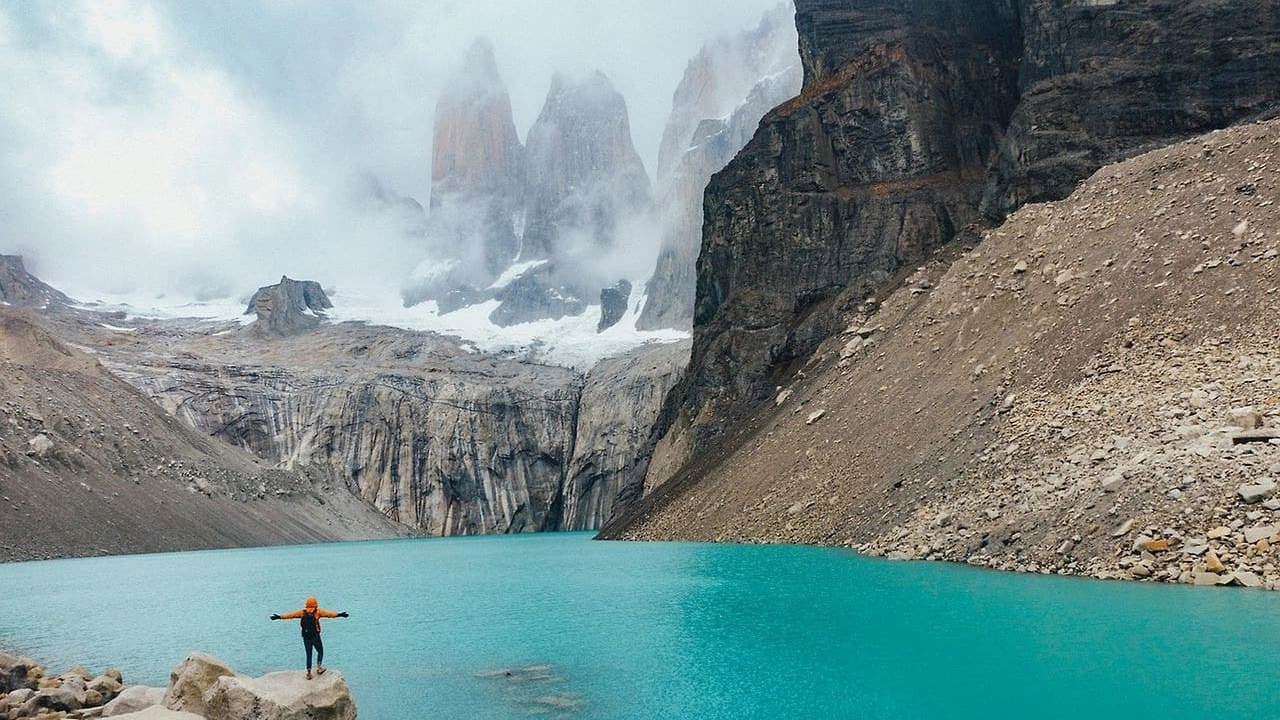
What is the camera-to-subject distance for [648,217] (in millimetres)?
177500

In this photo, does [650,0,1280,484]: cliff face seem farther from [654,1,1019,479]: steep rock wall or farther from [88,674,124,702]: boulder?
[88,674,124,702]: boulder

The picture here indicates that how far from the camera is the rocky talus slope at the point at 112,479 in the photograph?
53.4 m

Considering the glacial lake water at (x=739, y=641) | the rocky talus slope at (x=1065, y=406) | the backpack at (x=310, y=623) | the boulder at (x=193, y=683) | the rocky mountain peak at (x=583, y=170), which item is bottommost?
the glacial lake water at (x=739, y=641)

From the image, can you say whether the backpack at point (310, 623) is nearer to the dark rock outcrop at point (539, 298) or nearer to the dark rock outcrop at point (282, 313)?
the dark rock outcrop at point (282, 313)

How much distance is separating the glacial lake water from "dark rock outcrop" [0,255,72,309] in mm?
128994

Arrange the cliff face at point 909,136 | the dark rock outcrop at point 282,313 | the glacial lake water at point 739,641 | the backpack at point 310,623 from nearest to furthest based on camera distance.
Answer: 1. the glacial lake water at point 739,641
2. the backpack at point 310,623
3. the cliff face at point 909,136
4. the dark rock outcrop at point 282,313

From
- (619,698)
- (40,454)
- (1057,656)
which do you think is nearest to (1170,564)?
(1057,656)

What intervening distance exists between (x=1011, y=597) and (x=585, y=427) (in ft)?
295

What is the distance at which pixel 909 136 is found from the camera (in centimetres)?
5762

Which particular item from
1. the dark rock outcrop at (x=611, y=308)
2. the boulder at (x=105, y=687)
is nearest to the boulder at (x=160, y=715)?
the boulder at (x=105, y=687)

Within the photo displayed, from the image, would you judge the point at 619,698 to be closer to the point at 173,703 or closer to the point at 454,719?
the point at 454,719

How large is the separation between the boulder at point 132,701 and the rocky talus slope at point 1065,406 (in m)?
17.8

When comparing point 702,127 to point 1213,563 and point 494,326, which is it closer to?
point 494,326

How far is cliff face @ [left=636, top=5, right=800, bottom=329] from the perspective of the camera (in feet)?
463
